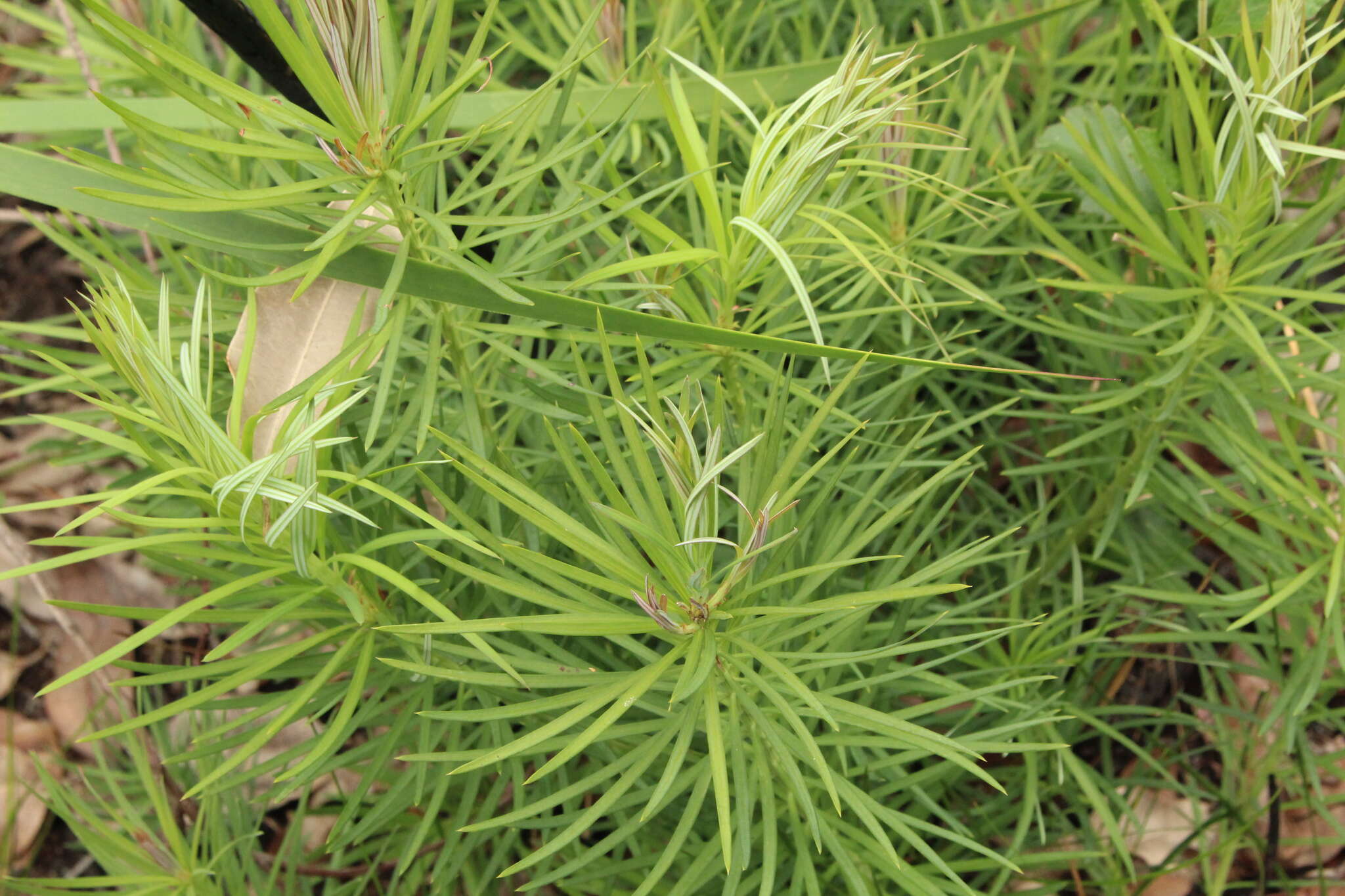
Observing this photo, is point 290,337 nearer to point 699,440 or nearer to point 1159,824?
point 699,440

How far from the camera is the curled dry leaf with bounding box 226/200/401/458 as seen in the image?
69 centimetres

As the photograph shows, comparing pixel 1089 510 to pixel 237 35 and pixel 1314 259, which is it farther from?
pixel 237 35

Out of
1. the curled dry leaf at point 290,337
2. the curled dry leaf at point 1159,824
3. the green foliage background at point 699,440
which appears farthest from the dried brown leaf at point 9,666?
the curled dry leaf at point 1159,824

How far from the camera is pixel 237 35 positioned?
723 millimetres

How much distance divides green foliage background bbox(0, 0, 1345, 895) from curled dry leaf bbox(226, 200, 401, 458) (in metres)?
0.02

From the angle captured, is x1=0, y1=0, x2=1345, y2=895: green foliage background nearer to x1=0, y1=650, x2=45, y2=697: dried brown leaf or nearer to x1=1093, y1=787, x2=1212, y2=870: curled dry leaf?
x1=1093, y1=787, x2=1212, y2=870: curled dry leaf

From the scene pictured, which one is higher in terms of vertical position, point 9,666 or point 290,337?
point 290,337

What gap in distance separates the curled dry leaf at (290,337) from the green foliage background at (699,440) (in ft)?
0.07

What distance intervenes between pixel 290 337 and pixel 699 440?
0.98 feet

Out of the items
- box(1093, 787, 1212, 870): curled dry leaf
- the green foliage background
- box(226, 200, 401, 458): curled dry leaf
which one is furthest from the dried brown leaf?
box(1093, 787, 1212, 870): curled dry leaf

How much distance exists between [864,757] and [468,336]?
0.50 metres

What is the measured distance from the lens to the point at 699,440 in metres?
0.75

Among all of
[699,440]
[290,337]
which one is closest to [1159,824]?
[699,440]

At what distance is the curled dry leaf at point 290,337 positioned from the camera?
0.69 meters
